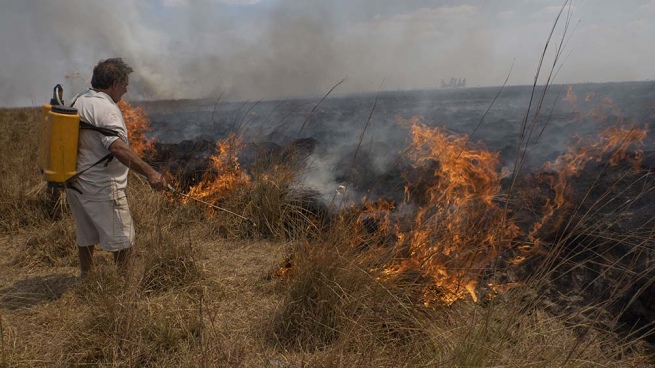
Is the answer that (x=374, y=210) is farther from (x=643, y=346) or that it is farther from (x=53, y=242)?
(x=53, y=242)

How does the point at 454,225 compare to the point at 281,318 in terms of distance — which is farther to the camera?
the point at 454,225

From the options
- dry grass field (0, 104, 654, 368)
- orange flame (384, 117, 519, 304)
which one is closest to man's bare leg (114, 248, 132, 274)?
dry grass field (0, 104, 654, 368)

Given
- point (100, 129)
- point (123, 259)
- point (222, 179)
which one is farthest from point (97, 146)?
point (222, 179)

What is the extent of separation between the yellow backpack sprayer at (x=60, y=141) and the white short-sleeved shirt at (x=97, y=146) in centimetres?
5

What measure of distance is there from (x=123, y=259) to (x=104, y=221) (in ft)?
1.18

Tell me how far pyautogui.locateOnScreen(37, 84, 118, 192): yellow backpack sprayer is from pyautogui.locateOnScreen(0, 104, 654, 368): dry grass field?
2.26 ft

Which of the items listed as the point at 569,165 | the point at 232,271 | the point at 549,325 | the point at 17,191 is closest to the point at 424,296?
the point at 549,325

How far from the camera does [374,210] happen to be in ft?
13.4

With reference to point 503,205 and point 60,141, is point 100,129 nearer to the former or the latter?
point 60,141

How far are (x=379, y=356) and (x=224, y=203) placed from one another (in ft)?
10.8

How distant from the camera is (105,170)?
297 cm

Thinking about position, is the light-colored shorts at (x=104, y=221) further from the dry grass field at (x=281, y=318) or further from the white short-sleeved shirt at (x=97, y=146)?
the dry grass field at (x=281, y=318)

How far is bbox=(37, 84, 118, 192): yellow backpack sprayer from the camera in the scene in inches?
108

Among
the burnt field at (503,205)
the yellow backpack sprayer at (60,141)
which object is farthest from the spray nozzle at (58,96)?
the burnt field at (503,205)
